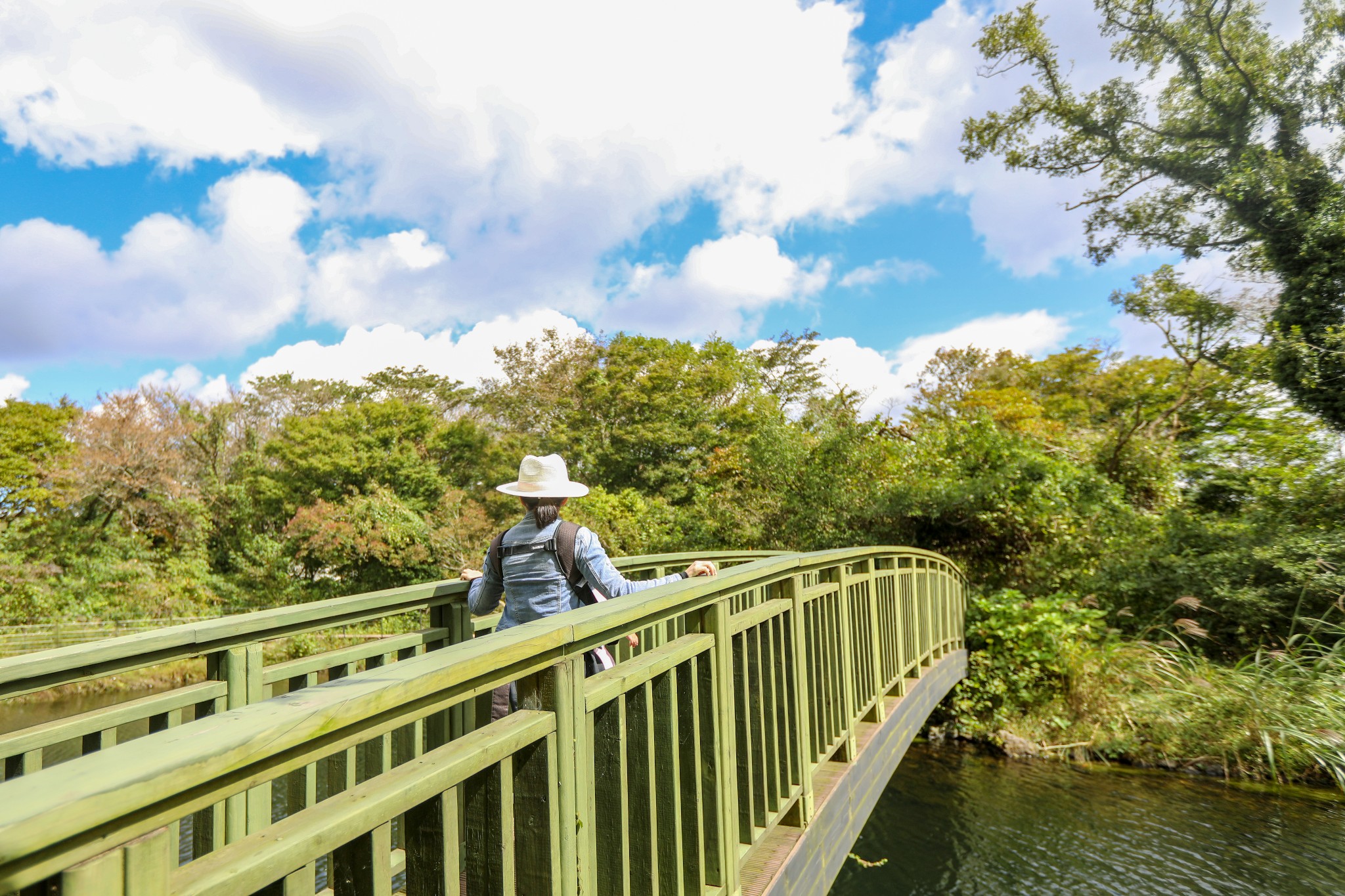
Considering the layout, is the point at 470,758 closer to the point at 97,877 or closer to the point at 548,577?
the point at 97,877

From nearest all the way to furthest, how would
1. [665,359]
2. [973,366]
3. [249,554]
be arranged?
[249,554], [665,359], [973,366]

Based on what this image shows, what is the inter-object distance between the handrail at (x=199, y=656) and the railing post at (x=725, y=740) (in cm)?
122

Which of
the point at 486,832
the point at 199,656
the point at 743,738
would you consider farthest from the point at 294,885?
the point at 743,738

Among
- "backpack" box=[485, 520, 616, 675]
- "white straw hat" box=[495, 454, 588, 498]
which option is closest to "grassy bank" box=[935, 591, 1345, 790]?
"backpack" box=[485, 520, 616, 675]

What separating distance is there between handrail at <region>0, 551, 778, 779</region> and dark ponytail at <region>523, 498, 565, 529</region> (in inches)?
20.1

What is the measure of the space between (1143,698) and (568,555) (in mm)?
8919

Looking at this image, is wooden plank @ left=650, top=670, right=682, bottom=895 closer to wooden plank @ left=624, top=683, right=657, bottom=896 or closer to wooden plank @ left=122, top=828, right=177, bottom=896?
wooden plank @ left=624, top=683, right=657, bottom=896

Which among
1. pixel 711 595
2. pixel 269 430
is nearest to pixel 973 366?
pixel 269 430

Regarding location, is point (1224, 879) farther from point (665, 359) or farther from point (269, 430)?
point (269, 430)

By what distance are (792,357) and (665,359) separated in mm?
4769

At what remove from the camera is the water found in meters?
6.26

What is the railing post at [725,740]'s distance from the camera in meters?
2.24

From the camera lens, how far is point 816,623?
3.57 meters

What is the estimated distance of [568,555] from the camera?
9.66ft
